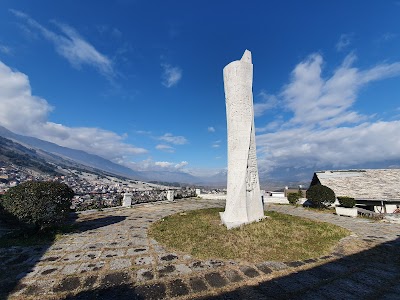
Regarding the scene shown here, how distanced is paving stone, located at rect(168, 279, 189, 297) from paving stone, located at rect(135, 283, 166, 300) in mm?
149

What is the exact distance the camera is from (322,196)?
1603 cm

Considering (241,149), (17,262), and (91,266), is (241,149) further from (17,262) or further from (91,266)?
(17,262)

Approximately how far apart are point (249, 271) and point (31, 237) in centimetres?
757

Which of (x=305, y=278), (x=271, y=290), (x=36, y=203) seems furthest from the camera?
(x=36, y=203)

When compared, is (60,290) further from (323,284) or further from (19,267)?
(323,284)

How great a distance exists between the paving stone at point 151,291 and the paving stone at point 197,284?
0.58 metres

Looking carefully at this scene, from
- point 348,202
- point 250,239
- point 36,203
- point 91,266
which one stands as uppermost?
point 348,202

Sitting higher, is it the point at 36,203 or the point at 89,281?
the point at 36,203

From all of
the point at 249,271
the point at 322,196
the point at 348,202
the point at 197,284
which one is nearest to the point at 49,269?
the point at 197,284

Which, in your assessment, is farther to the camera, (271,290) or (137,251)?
(137,251)

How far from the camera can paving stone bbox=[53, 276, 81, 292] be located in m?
4.11

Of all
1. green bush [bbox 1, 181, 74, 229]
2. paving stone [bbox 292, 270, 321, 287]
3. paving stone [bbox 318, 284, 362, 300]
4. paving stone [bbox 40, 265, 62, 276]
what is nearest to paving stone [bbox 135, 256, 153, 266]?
paving stone [bbox 40, 265, 62, 276]

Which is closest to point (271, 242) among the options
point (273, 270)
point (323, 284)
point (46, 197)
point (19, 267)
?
point (273, 270)

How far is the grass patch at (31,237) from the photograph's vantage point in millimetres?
6930
